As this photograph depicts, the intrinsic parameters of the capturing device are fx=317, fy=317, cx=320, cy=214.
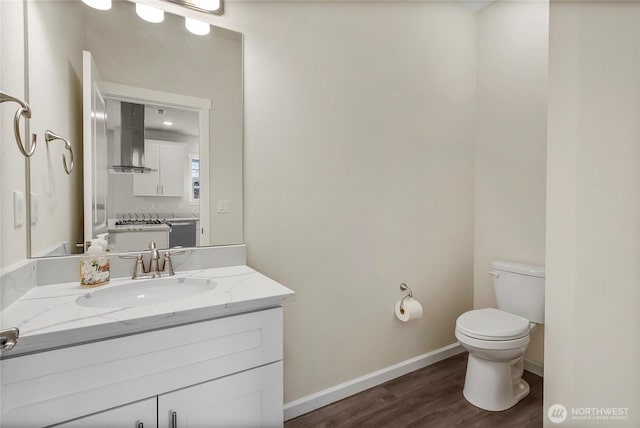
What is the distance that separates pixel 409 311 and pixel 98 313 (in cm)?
166

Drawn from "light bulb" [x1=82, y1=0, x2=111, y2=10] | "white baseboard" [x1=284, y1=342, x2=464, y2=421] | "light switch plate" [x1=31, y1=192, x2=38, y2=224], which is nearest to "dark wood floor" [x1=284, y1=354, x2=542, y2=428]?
"white baseboard" [x1=284, y1=342, x2=464, y2=421]

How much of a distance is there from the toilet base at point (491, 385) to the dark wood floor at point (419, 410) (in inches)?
1.4

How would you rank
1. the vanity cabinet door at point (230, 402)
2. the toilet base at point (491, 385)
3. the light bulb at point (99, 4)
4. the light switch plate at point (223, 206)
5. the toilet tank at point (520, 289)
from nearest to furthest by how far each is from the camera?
1. the vanity cabinet door at point (230, 402)
2. the light bulb at point (99, 4)
3. the light switch plate at point (223, 206)
4. the toilet base at point (491, 385)
5. the toilet tank at point (520, 289)

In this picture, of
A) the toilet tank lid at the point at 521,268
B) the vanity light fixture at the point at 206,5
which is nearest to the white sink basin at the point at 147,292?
the vanity light fixture at the point at 206,5

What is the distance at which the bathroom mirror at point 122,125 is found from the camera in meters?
1.19

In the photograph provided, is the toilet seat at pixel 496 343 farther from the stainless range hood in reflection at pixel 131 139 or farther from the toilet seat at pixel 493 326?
the stainless range hood in reflection at pixel 131 139

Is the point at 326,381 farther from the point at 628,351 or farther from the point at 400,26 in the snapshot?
the point at 400,26

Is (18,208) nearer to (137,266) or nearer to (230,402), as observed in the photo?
(137,266)

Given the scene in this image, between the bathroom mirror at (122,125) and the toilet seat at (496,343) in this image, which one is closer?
the bathroom mirror at (122,125)

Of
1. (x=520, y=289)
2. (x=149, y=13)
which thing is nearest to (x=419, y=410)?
(x=520, y=289)

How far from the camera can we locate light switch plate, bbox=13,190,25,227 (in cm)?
101

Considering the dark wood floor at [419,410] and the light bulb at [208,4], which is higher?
the light bulb at [208,4]

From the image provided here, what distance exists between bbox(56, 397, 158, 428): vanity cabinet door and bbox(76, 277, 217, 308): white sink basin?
15.8 inches

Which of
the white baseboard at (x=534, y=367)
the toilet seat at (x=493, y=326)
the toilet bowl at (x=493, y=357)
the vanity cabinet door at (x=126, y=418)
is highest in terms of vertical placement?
the vanity cabinet door at (x=126, y=418)
